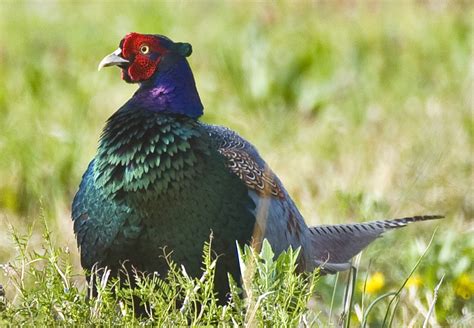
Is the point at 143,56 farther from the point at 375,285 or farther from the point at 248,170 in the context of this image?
the point at 375,285

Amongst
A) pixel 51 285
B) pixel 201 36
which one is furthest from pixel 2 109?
pixel 51 285

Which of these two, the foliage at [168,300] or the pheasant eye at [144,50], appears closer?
the foliage at [168,300]

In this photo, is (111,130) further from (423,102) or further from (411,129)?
(423,102)

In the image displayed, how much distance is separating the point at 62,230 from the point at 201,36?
3017 millimetres

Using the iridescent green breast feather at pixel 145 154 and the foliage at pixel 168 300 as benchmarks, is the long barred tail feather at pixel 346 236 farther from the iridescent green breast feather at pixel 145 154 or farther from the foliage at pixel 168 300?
the foliage at pixel 168 300

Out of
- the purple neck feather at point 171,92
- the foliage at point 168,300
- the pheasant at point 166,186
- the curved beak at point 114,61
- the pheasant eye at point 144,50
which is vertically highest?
the pheasant eye at point 144,50

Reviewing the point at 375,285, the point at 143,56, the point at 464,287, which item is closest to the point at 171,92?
the point at 143,56

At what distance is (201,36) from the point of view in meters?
7.37

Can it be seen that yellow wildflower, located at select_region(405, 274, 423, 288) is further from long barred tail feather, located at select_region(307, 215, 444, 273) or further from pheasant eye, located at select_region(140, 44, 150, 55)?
pheasant eye, located at select_region(140, 44, 150, 55)

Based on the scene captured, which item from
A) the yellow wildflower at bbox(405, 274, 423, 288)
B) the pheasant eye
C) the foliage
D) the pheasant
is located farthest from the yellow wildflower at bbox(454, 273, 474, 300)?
the pheasant eye

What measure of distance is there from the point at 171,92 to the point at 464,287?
4.32 feet

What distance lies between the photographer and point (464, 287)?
13.5ft

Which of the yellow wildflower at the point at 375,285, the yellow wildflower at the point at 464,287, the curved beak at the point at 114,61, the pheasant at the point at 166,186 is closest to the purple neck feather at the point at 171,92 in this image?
the pheasant at the point at 166,186

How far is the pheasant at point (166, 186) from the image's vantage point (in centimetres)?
340
